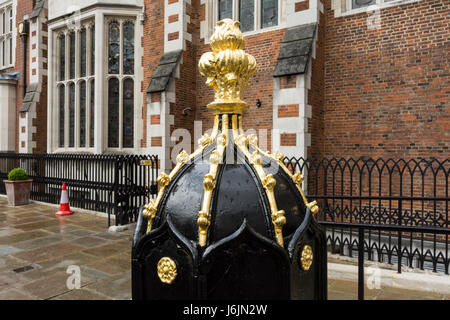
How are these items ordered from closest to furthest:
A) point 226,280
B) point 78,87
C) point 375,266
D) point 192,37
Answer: point 226,280 < point 375,266 < point 192,37 < point 78,87

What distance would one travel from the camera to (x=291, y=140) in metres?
7.16

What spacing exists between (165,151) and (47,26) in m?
8.57

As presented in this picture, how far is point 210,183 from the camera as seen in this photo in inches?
50.5

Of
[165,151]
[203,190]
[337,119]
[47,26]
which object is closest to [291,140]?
[337,119]

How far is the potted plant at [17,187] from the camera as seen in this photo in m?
9.71

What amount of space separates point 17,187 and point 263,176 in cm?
1083

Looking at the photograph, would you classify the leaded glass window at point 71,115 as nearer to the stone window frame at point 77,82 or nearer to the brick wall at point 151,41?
the stone window frame at point 77,82

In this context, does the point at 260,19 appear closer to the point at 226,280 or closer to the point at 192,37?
the point at 192,37

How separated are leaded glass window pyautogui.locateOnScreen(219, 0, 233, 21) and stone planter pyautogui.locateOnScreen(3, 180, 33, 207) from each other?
829 cm

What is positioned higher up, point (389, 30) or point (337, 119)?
point (389, 30)

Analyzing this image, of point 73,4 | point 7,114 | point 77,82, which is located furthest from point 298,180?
point 7,114

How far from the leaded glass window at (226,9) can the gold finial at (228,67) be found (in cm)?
899

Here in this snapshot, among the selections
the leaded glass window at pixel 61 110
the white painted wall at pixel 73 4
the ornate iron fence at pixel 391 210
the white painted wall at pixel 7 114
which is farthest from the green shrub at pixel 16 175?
the ornate iron fence at pixel 391 210

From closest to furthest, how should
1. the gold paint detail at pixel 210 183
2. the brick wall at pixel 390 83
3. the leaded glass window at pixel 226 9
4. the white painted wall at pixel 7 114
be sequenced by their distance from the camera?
1. the gold paint detail at pixel 210 183
2. the brick wall at pixel 390 83
3. the leaded glass window at pixel 226 9
4. the white painted wall at pixel 7 114
